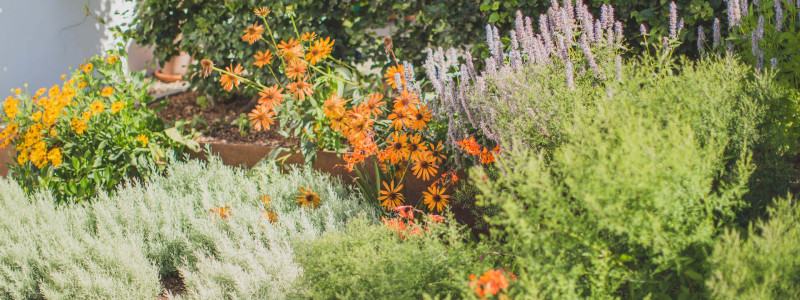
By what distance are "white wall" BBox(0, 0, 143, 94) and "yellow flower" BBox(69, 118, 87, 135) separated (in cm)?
181

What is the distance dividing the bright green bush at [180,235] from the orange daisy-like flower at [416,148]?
0.32 metres

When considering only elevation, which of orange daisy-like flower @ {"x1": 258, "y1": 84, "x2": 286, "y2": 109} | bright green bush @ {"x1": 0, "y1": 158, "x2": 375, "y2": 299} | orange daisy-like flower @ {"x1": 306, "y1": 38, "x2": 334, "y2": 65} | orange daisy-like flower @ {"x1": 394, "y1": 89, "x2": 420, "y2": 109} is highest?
orange daisy-like flower @ {"x1": 306, "y1": 38, "x2": 334, "y2": 65}

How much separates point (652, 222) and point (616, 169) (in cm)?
14

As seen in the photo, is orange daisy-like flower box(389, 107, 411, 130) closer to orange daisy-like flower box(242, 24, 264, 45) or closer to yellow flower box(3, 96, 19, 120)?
orange daisy-like flower box(242, 24, 264, 45)

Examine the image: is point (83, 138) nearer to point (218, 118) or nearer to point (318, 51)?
point (218, 118)

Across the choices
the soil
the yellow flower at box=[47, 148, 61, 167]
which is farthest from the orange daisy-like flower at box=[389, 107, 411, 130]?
the yellow flower at box=[47, 148, 61, 167]

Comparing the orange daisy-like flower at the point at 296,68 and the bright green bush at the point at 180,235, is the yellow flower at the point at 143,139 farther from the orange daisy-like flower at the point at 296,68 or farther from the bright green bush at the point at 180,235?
the orange daisy-like flower at the point at 296,68

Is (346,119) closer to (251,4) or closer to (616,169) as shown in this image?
(616,169)

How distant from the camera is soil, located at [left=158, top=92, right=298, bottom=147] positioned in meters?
3.87

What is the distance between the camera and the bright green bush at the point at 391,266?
57.0 inches

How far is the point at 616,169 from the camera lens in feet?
4.09

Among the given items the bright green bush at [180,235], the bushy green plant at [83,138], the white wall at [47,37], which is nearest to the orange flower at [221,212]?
the bright green bush at [180,235]

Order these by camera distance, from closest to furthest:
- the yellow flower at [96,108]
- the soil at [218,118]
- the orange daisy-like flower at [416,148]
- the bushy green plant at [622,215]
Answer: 1. the bushy green plant at [622,215]
2. the orange daisy-like flower at [416,148]
3. the yellow flower at [96,108]
4. the soil at [218,118]

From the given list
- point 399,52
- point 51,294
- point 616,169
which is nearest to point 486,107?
point 616,169
